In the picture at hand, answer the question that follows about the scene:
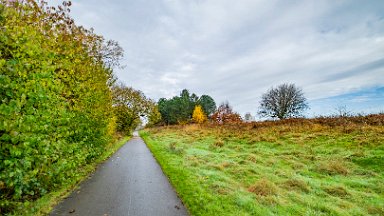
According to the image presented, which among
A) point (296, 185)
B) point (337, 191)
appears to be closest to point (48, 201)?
point (296, 185)

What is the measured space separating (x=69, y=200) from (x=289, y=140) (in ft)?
→ 45.0

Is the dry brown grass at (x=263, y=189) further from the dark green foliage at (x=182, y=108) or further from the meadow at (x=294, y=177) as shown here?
the dark green foliage at (x=182, y=108)

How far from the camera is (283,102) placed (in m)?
55.2

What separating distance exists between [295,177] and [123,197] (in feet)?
19.7

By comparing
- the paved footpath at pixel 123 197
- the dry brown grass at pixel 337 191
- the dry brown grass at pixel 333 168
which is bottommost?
the paved footpath at pixel 123 197

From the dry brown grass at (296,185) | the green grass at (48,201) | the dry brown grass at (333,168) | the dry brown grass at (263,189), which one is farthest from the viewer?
the dry brown grass at (333,168)

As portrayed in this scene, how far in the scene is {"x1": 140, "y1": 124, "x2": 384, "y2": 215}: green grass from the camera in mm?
7238

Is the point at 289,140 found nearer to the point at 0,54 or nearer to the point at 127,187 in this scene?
the point at 127,187

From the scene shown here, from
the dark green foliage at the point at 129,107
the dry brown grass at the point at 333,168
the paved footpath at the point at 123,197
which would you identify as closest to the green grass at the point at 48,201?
the paved footpath at the point at 123,197

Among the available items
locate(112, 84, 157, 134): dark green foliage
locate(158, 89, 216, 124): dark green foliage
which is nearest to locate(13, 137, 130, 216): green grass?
locate(112, 84, 157, 134): dark green foliage

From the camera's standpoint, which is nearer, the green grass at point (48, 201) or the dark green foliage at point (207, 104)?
the green grass at point (48, 201)

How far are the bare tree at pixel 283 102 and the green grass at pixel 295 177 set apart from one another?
124ft

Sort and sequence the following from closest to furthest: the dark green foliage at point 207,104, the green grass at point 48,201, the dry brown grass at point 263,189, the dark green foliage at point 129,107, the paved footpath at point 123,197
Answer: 1. the green grass at point 48,201
2. the paved footpath at point 123,197
3. the dry brown grass at point 263,189
4. the dark green foliage at point 129,107
5. the dark green foliage at point 207,104

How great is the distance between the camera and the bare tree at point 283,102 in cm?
5466
